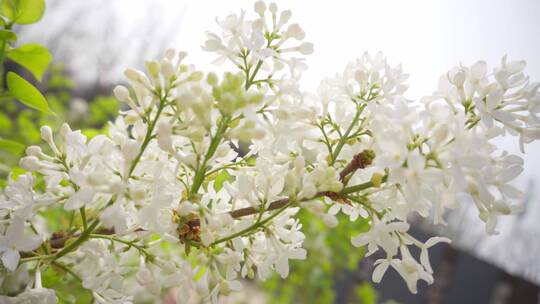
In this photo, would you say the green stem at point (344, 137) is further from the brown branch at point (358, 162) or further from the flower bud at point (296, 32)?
the flower bud at point (296, 32)

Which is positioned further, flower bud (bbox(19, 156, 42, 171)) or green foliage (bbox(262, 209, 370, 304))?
green foliage (bbox(262, 209, 370, 304))

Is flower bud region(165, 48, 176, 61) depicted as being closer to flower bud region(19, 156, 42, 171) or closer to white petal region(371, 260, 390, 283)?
flower bud region(19, 156, 42, 171)

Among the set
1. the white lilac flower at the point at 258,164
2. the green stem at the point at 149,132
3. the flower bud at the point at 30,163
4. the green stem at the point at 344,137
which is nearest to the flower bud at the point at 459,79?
the white lilac flower at the point at 258,164

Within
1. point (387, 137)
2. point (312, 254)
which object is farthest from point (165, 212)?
point (312, 254)

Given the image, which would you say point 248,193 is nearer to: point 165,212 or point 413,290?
point 165,212

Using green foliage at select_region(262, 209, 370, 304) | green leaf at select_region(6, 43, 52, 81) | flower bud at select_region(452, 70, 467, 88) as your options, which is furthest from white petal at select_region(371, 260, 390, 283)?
green foliage at select_region(262, 209, 370, 304)
